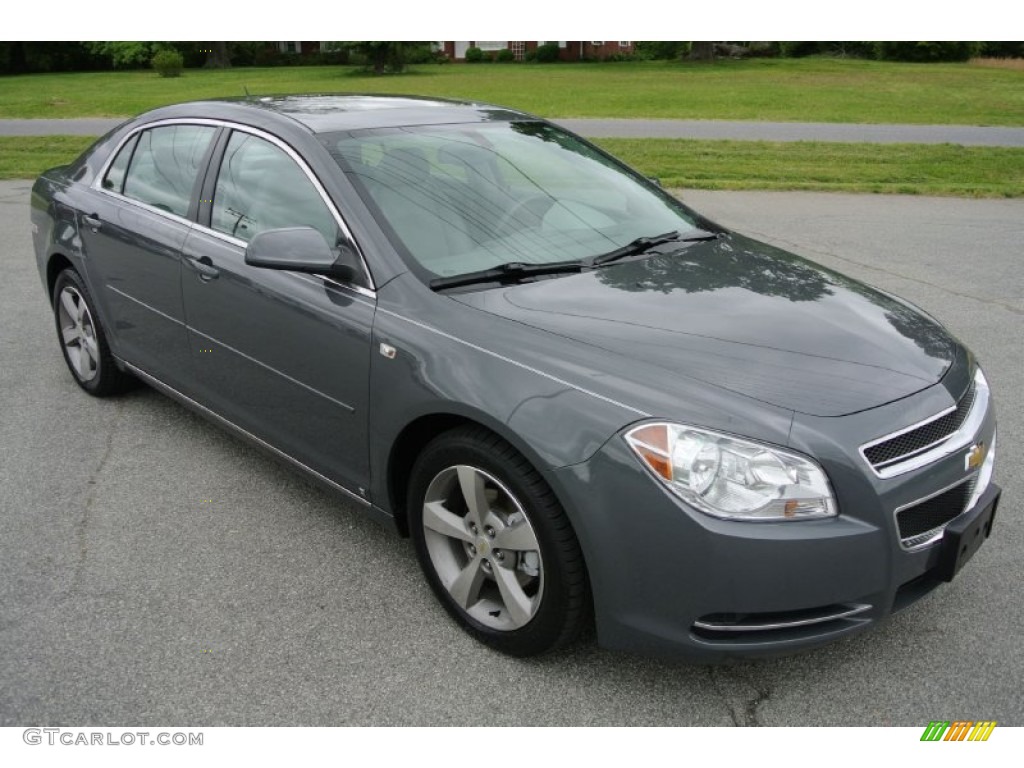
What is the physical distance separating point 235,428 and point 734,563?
229cm

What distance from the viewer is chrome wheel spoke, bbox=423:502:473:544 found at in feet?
9.73

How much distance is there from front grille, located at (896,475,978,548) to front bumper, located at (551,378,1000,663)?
0.03 metres

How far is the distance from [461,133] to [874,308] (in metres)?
1.74

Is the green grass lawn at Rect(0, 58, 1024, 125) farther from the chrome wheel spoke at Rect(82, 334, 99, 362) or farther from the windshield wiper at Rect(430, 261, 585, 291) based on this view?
the windshield wiper at Rect(430, 261, 585, 291)

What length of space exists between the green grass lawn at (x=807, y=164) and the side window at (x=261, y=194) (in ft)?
28.4

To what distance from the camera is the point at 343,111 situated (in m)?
→ 3.89

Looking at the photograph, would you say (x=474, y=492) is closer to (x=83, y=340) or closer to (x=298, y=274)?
(x=298, y=274)

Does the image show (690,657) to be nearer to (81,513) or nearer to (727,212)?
(81,513)

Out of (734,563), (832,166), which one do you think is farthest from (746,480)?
(832,166)

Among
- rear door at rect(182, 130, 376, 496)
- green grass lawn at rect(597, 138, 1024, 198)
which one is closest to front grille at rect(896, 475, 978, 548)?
rear door at rect(182, 130, 376, 496)

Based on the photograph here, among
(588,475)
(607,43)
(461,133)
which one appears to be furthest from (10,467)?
(607,43)

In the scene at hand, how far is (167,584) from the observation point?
11.0 feet

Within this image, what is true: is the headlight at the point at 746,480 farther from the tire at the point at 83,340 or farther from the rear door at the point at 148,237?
the tire at the point at 83,340

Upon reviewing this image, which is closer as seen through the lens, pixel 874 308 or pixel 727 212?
pixel 874 308
